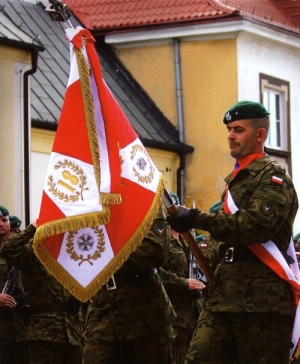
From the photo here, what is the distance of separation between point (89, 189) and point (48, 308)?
2.95m

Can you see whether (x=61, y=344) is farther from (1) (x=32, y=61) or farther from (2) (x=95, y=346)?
(1) (x=32, y=61)

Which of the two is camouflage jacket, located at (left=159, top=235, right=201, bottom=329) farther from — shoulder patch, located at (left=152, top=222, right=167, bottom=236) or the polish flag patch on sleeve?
the polish flag patch on sleeve

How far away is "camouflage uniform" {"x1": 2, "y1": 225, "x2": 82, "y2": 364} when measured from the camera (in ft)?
36.8

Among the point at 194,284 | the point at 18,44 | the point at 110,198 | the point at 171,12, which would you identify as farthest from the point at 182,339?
the point at 171,12

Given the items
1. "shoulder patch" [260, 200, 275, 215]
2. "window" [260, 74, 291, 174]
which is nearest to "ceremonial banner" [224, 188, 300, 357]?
"shoulder patch" [260, 200, 275, 215]

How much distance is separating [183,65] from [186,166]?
2099 mm

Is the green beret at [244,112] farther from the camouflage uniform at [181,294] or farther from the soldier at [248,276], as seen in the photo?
the camouflage uniform at [181,294]

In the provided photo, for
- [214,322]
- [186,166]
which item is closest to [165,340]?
[214,322]

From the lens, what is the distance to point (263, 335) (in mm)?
8203

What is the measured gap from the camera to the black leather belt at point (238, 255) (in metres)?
8.30

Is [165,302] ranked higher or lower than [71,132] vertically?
lower

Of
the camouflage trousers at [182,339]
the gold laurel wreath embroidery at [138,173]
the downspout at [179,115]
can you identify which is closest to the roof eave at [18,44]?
the downspout at [179,115]

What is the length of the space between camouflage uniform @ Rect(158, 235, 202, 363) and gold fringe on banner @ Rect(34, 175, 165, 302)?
325 cm

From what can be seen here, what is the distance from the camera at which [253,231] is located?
810 cm
